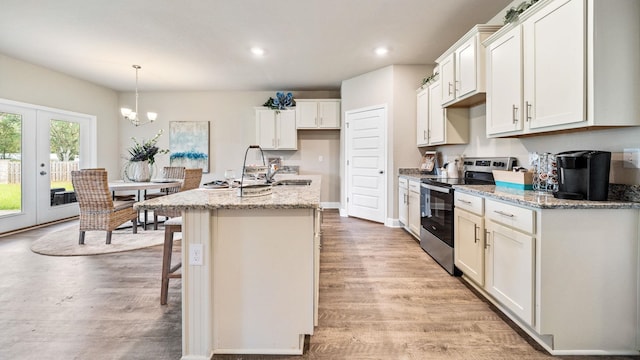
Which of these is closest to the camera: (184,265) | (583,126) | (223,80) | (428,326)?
(184,265)

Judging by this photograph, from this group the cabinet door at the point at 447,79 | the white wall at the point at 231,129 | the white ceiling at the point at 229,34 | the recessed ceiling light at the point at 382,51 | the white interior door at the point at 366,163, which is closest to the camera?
the white ceiling at the point at 229,34

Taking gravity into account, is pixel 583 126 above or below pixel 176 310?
above

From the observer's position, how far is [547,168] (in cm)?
205

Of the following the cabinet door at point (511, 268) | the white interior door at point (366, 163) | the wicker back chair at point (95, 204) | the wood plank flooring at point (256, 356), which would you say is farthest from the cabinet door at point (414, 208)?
the wicker back chair at point (95, 204)

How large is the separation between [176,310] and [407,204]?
10.3 feet

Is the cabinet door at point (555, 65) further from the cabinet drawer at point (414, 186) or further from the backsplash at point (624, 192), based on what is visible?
the cabinet drawer at point (414, 186)

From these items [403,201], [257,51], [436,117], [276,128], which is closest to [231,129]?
[276,128]

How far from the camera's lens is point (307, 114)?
19.4 feet

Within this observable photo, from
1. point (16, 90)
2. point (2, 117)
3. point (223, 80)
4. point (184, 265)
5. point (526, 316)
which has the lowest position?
point (526, 316)

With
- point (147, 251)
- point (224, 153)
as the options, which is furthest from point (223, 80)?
point (147, 251)

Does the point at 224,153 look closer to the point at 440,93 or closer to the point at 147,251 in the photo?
the point at 147,251

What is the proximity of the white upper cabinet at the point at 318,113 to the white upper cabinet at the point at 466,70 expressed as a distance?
266 cm

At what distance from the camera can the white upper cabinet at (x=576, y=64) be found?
1.62m

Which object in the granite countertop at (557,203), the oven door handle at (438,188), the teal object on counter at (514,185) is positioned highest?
the teal object on counter at (514,185)
